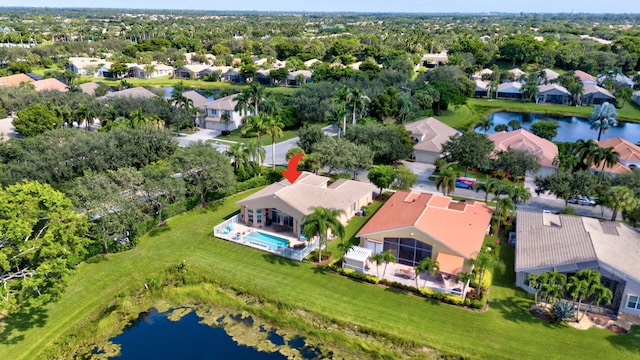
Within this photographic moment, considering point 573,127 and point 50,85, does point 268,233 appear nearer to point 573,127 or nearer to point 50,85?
point 573,127

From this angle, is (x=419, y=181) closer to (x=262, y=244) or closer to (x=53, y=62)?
(x=262, y=244)

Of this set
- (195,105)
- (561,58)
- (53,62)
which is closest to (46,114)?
(195,105)

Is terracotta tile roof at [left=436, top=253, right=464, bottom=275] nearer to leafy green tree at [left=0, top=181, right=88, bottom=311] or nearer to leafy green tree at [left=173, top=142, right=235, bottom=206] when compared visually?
leafy green tree at [left=173, top=142, right=235, bottom=206]

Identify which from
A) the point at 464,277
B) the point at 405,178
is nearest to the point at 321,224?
the point at 464,277

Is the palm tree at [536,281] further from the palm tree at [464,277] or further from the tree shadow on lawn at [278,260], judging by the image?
the tree shadow on lawn at [278,260]

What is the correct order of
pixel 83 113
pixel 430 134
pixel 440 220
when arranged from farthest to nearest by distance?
pixel 83 113 < pixel 430 134 < pixel 440 220

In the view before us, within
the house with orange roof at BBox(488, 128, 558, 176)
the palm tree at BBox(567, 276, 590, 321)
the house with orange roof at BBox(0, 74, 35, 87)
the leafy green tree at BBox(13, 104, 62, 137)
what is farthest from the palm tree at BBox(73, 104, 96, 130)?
the palm tree at BBox(567, 276, 590, 321)
